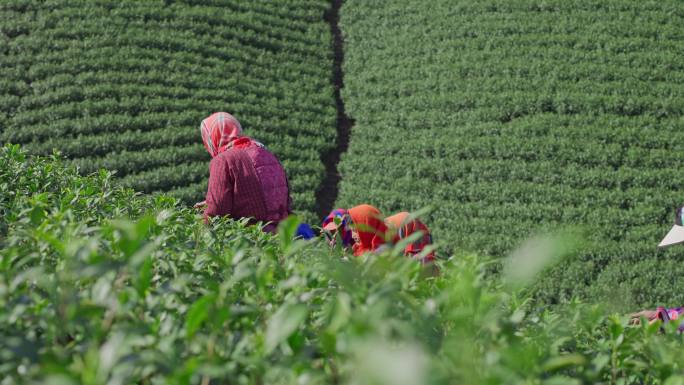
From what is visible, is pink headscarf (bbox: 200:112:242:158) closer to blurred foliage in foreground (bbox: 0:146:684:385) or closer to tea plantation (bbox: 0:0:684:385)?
tea plantation (bbox: 0:0:684:385)

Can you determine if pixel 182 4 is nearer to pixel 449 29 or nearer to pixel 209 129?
pixel 449 29

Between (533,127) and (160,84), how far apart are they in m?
4.47

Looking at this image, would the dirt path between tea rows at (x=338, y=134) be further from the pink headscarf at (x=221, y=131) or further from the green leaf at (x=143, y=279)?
the green leaf at (x=143, y=279)

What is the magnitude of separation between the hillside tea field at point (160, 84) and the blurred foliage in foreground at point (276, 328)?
241 inches

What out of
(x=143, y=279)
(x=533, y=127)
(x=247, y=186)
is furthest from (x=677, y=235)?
(x=533, y=127)

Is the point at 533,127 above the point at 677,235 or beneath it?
beneath

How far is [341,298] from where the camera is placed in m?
1.63

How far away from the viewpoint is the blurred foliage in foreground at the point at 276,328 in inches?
57.4

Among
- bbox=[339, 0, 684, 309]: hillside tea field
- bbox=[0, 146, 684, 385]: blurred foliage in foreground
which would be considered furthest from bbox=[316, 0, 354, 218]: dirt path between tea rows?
bbox=[0, 146, 684, 385]: blurred foliage in foreground

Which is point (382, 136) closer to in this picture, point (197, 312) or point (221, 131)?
point (221, 131)

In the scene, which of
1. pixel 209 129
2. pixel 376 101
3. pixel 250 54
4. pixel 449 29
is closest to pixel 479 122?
pixel 376 101

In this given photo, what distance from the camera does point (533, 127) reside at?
8.72 m

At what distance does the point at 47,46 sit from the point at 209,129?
18.7 feet

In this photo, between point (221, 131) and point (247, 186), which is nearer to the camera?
point (247, 186)
